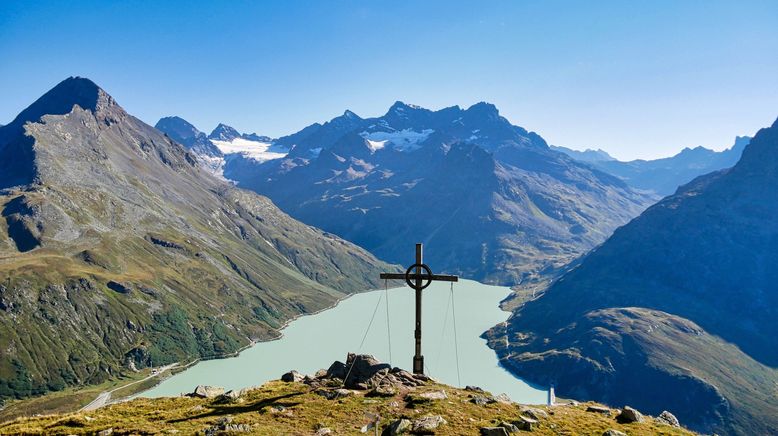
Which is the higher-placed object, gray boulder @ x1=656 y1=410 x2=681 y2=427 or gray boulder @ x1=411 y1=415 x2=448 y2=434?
gray boulder @ x1=411 y1=415 x2=448 y2=434

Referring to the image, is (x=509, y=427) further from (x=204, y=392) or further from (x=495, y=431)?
(x=204, y=392)

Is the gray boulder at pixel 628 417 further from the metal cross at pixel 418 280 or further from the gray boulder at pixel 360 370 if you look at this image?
the gray boulder at pixel 360 370

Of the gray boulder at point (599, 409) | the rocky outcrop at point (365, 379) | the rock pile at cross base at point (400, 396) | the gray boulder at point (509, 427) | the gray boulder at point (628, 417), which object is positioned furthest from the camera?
the rocky outcrop at point (365, 379)

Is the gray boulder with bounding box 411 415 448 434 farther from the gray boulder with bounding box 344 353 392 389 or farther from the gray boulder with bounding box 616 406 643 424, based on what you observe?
the gray boulder with bounding box 616 406 643 424

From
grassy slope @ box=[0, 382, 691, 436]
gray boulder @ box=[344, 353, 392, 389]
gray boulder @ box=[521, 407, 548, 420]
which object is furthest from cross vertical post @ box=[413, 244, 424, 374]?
gray boulder @ box=[521, 407, 548, 420]

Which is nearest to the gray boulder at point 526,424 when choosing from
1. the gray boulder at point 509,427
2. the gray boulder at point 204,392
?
the gray boulder at point 509,427

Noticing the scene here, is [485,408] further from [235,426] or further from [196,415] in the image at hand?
[196,415]

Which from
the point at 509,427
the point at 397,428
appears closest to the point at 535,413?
the point at 509,427

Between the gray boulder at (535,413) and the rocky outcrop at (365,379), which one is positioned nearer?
the gray boulder at (535,413)
